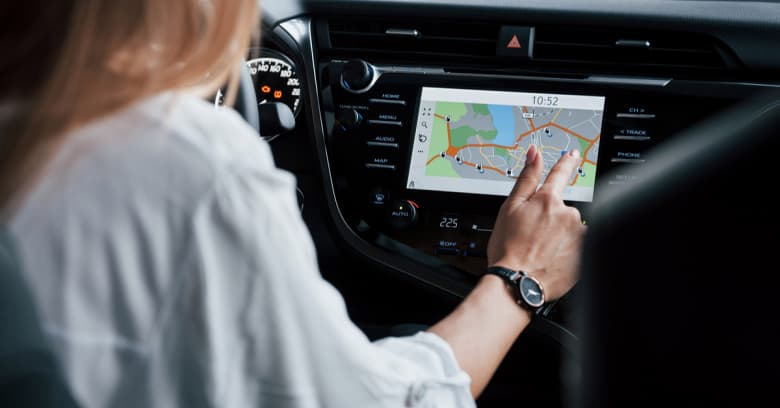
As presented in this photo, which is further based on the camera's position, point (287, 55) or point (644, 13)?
point (287, 55)

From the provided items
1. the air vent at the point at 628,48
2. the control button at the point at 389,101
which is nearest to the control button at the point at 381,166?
the control button at the point at 389,101

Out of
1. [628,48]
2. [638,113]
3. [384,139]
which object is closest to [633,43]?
[628,48]

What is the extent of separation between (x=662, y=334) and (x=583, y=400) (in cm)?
11

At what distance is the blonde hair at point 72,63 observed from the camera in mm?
509

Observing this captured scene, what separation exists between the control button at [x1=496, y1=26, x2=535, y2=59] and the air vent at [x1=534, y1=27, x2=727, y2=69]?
17 millimetres

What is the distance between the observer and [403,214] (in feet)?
5.10

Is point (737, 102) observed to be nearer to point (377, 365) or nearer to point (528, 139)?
point (528, 139)

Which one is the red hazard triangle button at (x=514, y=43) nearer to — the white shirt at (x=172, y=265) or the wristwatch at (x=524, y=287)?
the wristwatch at (x=524, y=287)

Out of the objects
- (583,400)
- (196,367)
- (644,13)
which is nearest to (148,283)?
(196,367)

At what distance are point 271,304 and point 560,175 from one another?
2.51 ft

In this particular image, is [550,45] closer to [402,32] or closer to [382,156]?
[402,32]

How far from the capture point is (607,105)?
4.85 ft

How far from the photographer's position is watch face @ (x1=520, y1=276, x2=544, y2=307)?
101cm

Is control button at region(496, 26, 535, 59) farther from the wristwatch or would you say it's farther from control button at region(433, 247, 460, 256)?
the wristwatch
